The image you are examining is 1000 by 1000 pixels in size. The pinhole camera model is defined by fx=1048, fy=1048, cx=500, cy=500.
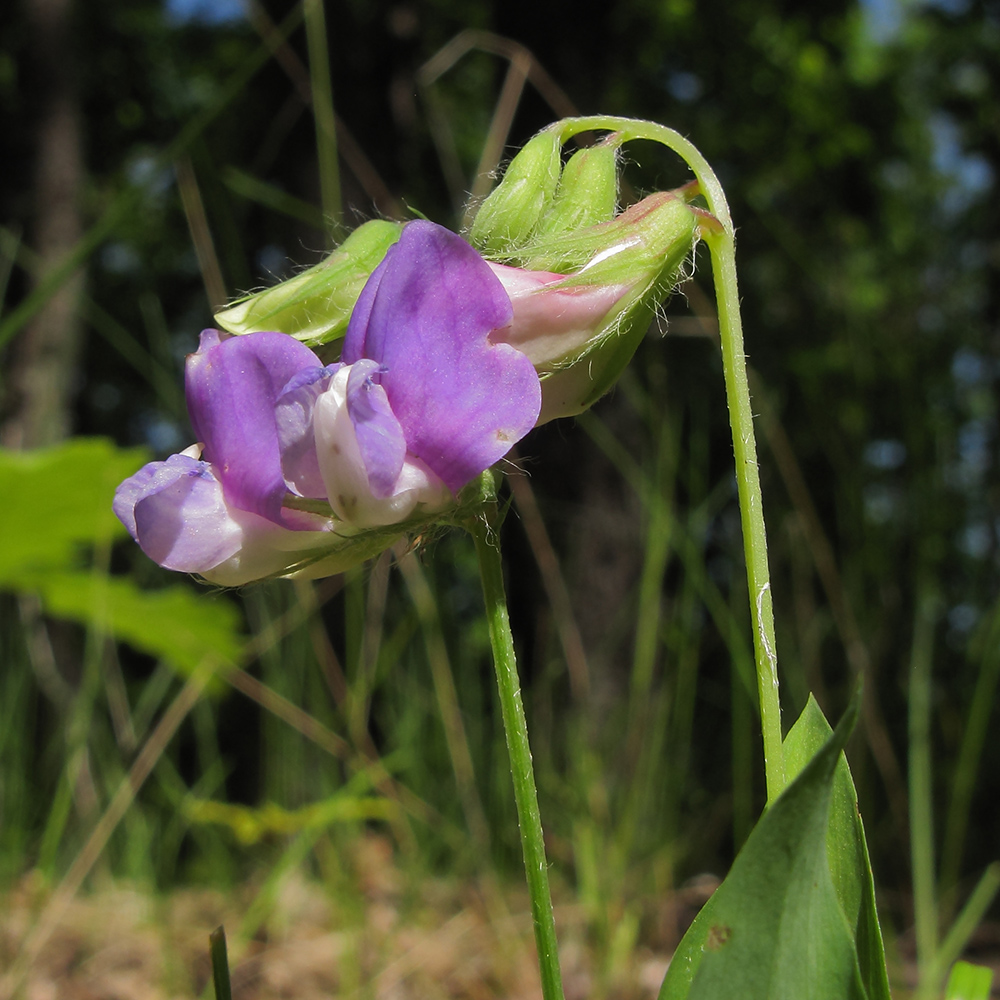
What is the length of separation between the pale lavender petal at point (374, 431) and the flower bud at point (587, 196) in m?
0.15

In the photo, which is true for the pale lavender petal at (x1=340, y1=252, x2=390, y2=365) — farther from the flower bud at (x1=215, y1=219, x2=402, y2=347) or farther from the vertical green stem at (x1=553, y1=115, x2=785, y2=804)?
the vertical green stem at (x1=553, y1=115, x2=785, y2=804)

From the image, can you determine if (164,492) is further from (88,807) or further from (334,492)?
(88,807)

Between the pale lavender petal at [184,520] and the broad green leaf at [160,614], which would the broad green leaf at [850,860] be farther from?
the broad green leaf at [160,614]

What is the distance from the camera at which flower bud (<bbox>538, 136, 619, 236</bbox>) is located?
1.91ft

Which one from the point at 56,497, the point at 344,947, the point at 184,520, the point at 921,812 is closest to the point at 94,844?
the point at 344,947

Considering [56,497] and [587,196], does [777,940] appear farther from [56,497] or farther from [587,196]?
[56,497]

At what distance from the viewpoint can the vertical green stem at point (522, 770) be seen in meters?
0.49

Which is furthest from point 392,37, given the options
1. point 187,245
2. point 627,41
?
point 187,245

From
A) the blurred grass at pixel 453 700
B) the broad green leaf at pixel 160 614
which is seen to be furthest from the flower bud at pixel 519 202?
the broad green leaf at pixel 160 614

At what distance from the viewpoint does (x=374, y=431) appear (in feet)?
1.64

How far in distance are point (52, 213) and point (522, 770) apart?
5.21m

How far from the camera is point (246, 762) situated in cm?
539

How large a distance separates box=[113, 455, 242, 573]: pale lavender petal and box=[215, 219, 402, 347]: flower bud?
0.09 metres

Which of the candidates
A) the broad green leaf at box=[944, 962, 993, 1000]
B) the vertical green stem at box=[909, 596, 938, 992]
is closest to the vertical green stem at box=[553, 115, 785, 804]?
the broad green leaf at box=[944, 962, 993, 1000]
